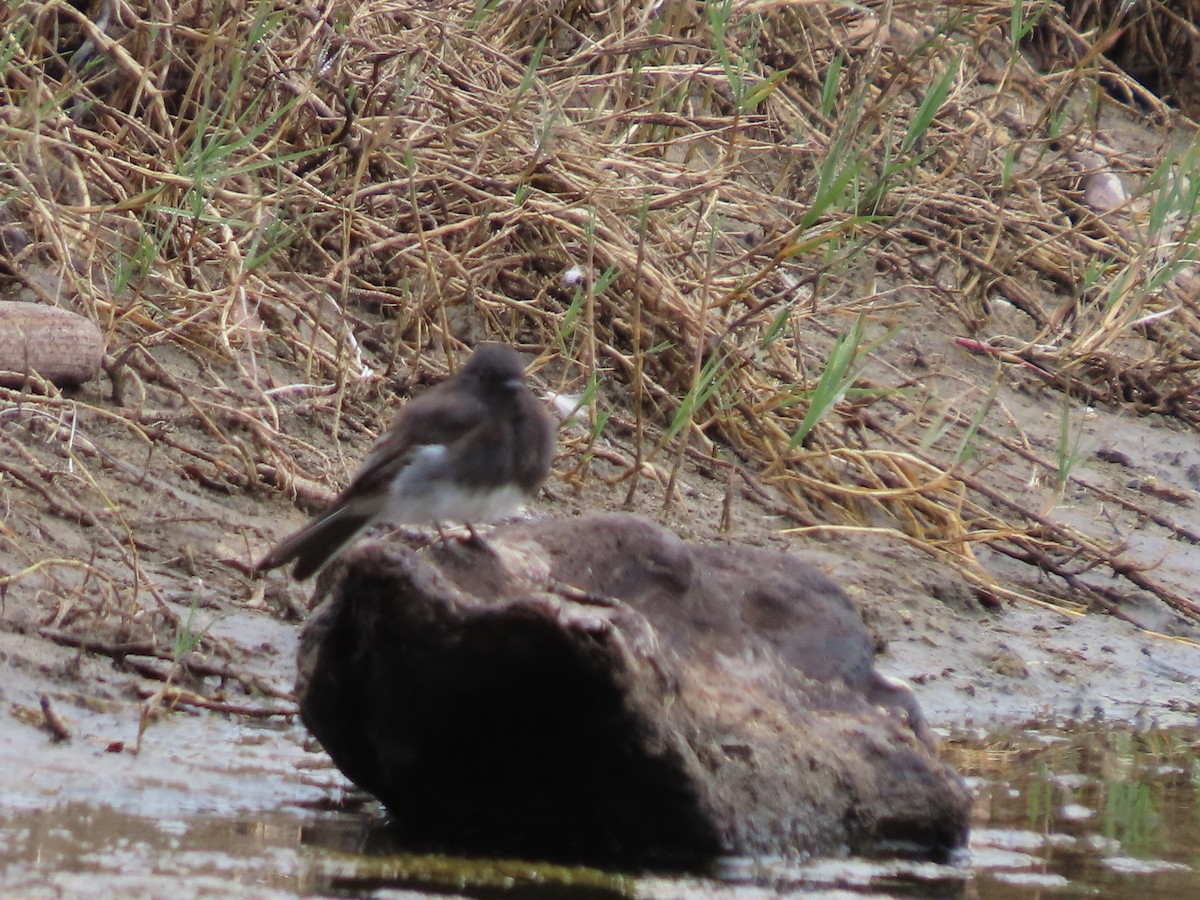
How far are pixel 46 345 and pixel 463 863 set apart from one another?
2.49 m

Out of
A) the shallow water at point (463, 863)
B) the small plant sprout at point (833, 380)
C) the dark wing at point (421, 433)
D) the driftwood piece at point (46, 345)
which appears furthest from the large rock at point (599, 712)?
the driftwood piece at point (46, 345)

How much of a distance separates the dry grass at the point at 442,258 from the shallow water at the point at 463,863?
131 centimetres

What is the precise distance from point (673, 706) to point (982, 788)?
1.28 metres

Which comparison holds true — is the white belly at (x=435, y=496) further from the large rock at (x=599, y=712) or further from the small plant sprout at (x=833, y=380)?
the small plant sprout at (x=833, y=380)

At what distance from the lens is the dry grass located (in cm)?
539

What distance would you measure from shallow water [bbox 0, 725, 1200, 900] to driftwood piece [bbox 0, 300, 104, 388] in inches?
76.5

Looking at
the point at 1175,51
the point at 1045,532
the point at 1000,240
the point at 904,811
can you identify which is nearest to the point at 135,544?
the point at 904,811

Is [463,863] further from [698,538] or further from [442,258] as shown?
[442,258]

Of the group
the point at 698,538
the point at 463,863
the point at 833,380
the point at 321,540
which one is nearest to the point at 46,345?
the point at 321,540

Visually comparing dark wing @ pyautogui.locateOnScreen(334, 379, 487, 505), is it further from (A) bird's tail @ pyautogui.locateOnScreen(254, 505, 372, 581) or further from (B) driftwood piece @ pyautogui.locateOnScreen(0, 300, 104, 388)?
(B) driftwood piece @ pyautogui.locateOnScreen(0, 300, 104, 388)

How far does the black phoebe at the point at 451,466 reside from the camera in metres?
4.08

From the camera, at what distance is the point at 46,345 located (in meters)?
5.14

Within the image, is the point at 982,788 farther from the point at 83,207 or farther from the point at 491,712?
the point at 83,207

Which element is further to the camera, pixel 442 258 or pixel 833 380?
pixel 442 258
